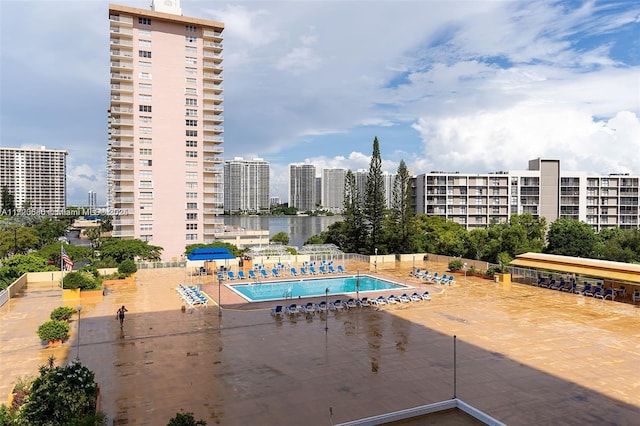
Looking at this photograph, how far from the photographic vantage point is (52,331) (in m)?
13.4

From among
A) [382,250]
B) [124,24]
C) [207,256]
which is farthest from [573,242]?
[124,24]

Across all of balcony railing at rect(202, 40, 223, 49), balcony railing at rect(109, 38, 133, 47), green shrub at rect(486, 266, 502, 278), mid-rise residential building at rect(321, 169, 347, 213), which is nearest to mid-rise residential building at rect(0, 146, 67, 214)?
mid-rise residential building at rect(321, 169, 347, 213)

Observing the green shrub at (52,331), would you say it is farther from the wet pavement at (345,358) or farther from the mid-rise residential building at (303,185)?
the mid-rise residential building at (303,185)

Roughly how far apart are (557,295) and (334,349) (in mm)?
13478

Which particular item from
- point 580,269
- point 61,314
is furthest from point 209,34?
point 580,269

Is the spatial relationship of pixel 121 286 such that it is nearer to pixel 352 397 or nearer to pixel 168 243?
pixel 352 397

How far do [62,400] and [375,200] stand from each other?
34.4 meters

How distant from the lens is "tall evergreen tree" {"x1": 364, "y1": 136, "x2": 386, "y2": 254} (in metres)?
40.4

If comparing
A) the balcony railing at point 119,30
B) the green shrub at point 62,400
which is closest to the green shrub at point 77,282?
the green shrub at point 62,400

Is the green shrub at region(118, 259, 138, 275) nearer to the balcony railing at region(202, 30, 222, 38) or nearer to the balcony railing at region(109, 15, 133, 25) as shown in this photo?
the balcony railing at region(109, 15, 133, 25)

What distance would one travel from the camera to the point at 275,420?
8.83 metres

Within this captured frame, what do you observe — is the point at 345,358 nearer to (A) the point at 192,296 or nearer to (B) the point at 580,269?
(A) the point at 192,296

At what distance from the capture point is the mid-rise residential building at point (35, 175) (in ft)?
373

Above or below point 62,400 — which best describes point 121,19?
above
